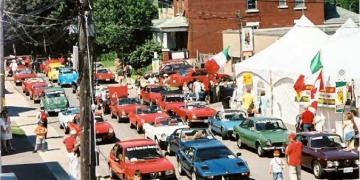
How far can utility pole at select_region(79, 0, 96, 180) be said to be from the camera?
16125 mm

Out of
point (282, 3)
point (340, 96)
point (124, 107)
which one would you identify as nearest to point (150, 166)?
point (340, 96)

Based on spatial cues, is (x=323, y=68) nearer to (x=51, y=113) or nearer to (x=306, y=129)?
(x=306, y=129)

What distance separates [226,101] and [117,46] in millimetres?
27287

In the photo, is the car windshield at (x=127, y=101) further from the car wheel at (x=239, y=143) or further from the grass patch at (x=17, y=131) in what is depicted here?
the car wheel at (x=239, y=143)

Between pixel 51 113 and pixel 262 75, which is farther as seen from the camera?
pixel 51 113

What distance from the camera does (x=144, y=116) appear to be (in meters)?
33.3

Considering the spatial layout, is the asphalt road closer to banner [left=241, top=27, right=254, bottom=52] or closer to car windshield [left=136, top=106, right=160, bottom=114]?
car windshield [left=136, top=106, right=160, bottom=114]

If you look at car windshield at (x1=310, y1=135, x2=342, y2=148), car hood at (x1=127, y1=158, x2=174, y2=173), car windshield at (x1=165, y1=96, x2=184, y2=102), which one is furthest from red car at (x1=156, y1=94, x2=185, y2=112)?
car hood at (x1=127, y1=158, x2=174, y2=173)

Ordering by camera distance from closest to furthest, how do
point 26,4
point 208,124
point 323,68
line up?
point 323,68
point 208,124
point 26,4

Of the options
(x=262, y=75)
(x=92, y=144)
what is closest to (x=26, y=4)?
(x=262, y=75)

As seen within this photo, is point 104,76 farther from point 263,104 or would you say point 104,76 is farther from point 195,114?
point 263,104

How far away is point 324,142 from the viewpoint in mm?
22688

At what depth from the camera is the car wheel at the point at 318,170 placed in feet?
71.1

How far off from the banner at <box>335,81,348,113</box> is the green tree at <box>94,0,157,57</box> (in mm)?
37997
